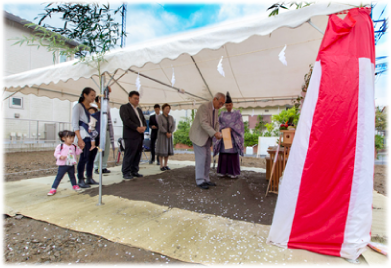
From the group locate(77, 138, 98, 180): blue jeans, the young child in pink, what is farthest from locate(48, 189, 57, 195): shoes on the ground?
locate(77, 138, 98, 180): blue jeans

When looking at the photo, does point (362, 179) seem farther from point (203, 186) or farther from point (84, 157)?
point (84, 157)

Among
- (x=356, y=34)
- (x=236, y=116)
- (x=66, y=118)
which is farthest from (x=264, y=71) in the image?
(x=66, y=118)

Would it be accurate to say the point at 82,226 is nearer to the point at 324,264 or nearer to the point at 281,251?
the point at 281,251

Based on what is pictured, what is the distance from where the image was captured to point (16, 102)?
8992 mm

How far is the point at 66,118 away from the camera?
10898 mm

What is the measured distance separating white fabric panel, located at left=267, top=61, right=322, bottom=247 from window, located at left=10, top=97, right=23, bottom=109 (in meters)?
11.3

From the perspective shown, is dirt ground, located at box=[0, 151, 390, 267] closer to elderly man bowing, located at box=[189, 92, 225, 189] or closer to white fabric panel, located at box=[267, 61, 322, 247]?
elderly man bowing, located at box=[189, 92, 225, 189]

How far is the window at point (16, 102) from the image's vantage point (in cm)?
882

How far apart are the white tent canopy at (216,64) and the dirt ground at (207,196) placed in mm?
1656

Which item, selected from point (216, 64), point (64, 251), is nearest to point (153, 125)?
point (216, 64)

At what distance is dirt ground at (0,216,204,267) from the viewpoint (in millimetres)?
1432

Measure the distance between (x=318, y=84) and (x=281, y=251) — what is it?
130cm

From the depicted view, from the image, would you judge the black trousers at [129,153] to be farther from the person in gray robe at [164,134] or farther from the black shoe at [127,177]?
the person in gray robe at [164,134]

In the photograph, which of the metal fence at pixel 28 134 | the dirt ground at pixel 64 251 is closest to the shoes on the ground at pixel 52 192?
the dirt ground at pixel 64 251
